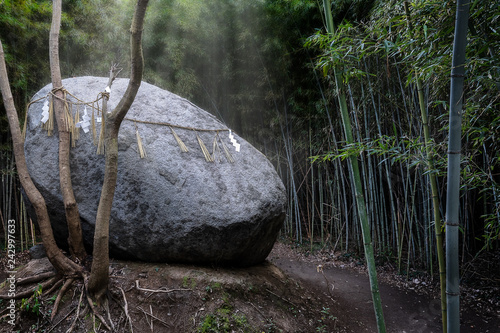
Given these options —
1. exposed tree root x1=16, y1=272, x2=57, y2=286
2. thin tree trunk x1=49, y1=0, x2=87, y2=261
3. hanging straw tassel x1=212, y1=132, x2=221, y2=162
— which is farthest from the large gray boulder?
exposed tree root x1=16, y1=272, x2=57, y2=286

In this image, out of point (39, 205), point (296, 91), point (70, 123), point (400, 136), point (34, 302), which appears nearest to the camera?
point (34, 302)

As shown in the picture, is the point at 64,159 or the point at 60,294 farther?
the point at 64,159

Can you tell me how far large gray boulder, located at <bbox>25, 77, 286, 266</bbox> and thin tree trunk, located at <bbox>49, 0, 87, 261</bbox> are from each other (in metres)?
0.13

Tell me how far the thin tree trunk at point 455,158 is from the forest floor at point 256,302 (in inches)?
50.4

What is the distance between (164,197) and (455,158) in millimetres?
1883

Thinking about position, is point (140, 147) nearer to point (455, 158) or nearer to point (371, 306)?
point (455, 158)

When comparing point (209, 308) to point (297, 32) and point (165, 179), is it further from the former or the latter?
point (297, 32)

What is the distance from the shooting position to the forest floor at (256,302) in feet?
6.60

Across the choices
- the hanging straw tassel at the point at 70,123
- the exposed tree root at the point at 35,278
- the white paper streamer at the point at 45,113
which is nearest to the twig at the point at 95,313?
the exposed tree root at the point at 35,278

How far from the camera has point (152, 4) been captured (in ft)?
13.3

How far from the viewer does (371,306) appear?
2.93 m

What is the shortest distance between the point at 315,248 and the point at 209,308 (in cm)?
286

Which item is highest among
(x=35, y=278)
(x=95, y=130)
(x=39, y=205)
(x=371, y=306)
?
(x=95, y=130)

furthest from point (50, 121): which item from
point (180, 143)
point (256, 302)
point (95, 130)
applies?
point (256, 302)
